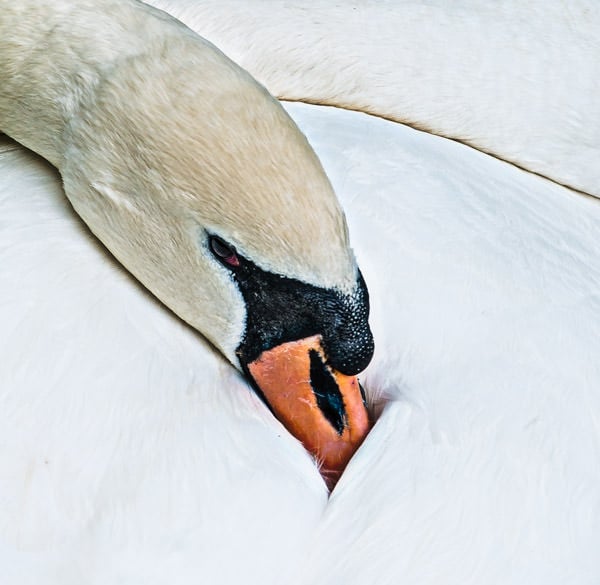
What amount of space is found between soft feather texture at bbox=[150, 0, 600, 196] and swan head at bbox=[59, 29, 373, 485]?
1.68ft

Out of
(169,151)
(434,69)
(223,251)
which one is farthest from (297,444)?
(434,69)

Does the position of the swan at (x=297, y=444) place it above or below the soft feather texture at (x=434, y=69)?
below

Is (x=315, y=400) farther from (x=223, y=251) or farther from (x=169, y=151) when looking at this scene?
(x=169, y=151)

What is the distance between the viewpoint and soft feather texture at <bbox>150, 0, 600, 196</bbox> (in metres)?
2.15

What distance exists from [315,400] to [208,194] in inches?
11.7

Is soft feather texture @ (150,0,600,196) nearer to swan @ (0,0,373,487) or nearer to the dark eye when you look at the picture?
swan @ (0,0,373,487)

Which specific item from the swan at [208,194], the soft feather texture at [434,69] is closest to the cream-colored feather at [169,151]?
the swan at [208,194]

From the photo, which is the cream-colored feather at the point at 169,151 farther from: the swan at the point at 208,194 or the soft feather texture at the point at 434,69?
the soft feather texture at the point at 434,69

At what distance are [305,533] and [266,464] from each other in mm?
94

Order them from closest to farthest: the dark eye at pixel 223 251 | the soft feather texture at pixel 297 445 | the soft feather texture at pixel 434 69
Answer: the soft feather texture at pixel 297 445, the dark eye at pixel 223 251, the soft feather texture at pixel 434 69

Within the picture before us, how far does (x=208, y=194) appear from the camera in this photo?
5.11 ft

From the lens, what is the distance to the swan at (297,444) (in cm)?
144

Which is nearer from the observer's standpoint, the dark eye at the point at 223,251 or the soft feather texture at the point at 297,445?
the soft feather texture at the point at 297,445

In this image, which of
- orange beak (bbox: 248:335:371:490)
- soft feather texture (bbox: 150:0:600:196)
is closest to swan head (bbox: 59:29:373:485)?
orange beak (bbox: 248:335:371:490)
